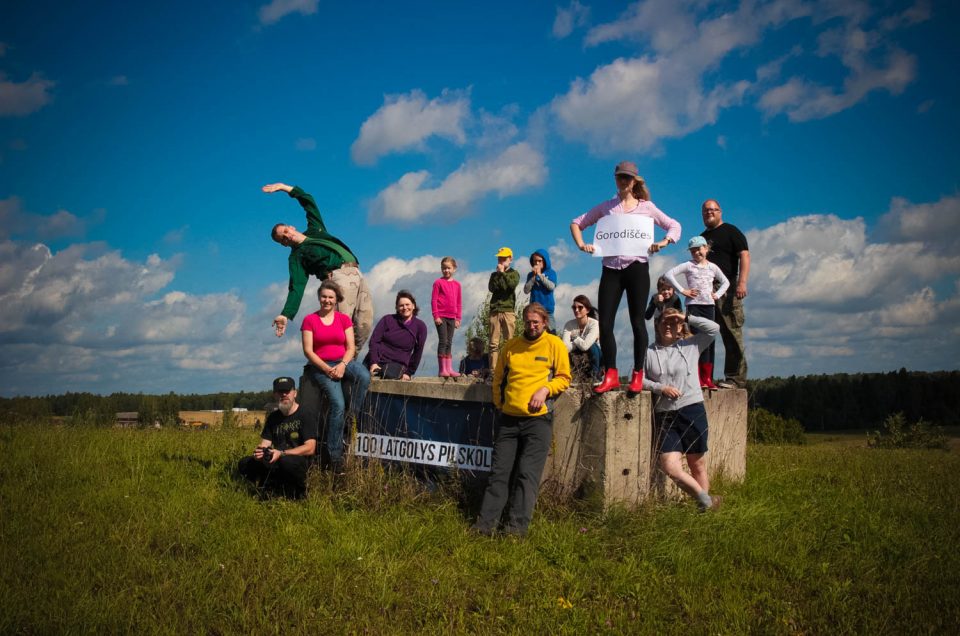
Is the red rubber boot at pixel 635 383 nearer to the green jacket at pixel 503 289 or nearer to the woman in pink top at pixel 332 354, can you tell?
the woman in pink top at pixel 332 354

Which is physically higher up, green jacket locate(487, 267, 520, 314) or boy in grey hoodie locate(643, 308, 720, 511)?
green jacket locate(487, 267, 520, 314)

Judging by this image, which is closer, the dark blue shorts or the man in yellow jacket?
the man in yellow jacket

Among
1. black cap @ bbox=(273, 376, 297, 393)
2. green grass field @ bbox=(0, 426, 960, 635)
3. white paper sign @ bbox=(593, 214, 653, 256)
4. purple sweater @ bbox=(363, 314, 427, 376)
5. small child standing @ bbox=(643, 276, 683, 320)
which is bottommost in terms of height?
green grass field @ bbox=(0, 426, 960, 635)

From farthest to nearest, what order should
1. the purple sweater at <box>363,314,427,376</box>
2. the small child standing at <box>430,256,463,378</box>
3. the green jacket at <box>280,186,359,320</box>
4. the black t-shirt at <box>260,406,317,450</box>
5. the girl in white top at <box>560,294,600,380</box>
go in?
the small child standing at <box>430,256,463,378</box>
the girl in white top at <box>560,294,600,380</box>
the purple sweater at <box>363,314,427,376</box>
the green jacket at <box>280,186,359,320</box>
the black t-shirt at <box>260,406,317,450</box>

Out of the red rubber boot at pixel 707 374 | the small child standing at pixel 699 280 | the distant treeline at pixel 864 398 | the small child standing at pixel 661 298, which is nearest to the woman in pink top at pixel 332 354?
the small child standing at pixel 661 298

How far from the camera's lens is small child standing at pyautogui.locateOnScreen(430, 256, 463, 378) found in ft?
32.9

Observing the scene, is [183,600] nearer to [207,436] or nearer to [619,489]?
[619,489]

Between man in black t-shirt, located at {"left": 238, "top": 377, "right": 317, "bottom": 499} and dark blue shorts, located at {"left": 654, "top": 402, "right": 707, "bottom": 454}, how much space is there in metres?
3.56

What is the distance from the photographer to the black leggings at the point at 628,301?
21.0ft

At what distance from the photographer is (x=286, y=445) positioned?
6.99m

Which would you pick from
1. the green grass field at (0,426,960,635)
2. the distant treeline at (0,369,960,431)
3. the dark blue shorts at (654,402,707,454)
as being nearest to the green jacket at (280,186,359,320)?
the green grass field at (0,426,960,635)

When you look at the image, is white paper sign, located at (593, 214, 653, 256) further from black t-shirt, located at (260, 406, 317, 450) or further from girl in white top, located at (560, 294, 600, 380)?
black t-shirt, located at (260, 406, 317, 450)

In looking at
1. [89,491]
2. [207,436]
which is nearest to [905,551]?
[89,491]

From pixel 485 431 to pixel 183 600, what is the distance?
3.15 metres
